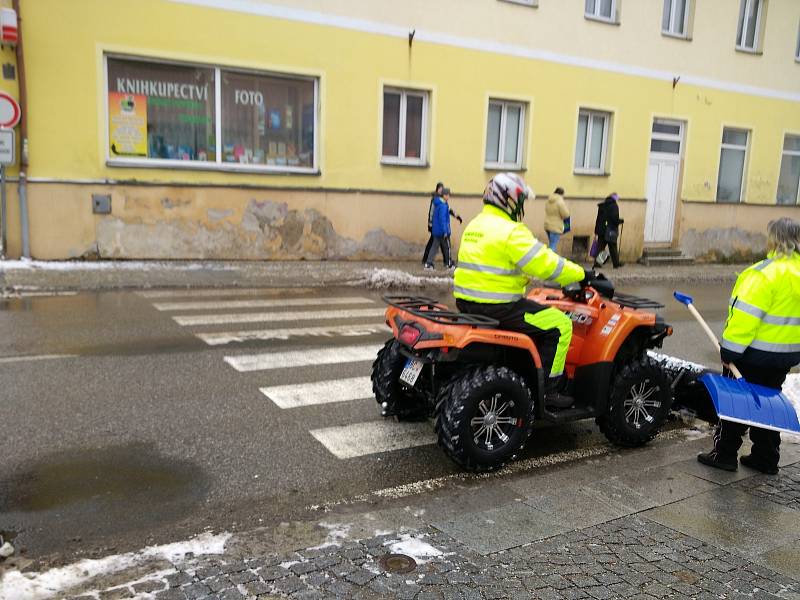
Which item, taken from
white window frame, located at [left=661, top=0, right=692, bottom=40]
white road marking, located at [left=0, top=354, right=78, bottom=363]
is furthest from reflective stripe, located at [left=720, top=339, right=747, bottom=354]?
white window frame, located at [left=661, top=0, right=692, bottom=40]

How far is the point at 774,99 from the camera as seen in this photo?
860 inches

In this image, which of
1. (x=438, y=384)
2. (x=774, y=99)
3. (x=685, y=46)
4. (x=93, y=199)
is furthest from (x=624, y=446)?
(x=774, y=99)

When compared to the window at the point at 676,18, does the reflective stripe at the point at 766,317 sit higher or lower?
lower

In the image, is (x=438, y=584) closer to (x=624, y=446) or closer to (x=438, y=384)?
(x=438, y=384)

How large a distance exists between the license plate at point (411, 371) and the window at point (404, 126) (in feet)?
37.5

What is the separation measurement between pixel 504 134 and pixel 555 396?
1327 centimetres

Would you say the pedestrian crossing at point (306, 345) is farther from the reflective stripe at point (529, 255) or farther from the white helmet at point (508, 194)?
the white helmet at point (508, 194)

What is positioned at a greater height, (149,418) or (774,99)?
(774,99)

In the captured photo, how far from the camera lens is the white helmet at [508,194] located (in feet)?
15.4

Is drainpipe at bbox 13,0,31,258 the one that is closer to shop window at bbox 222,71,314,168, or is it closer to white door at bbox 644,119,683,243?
shop window at bbox 222,71,314,168

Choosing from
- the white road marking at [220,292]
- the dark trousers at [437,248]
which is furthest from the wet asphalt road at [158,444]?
the dark trousers at [437,248]

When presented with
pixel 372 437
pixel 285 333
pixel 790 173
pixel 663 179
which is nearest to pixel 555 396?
pixel 372 437

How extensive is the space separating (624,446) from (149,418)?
367 centimetres

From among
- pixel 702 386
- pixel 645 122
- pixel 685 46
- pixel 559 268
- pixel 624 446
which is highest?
pixel 685 46
